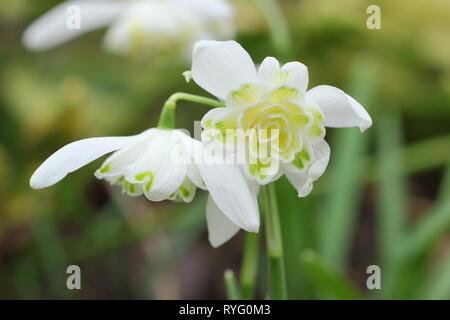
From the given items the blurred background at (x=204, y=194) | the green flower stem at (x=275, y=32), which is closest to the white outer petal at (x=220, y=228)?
the blurred background at (x=204, y=194)

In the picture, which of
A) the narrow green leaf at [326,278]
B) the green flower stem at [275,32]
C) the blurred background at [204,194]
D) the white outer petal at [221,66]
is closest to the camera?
the white outer petal at [221,66]

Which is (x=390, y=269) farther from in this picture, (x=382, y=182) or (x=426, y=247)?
(x=382, y=182)

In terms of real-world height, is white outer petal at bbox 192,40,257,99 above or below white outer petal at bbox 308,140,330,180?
above

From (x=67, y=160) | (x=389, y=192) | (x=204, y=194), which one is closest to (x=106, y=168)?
(x=67, y=160)

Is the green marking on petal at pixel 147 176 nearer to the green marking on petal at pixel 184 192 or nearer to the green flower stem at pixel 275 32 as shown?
the green marking on petal at pixel 184 192

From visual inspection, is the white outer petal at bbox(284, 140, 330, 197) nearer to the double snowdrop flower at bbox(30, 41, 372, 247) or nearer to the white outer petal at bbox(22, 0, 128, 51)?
the double snowdrop flower at bbox(30, 41, 372, 247)

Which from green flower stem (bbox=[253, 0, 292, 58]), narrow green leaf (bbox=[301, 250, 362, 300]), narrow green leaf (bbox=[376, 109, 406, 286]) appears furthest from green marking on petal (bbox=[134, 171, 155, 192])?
narrow green leaf (bbox=[376, 109, 406, 286])
